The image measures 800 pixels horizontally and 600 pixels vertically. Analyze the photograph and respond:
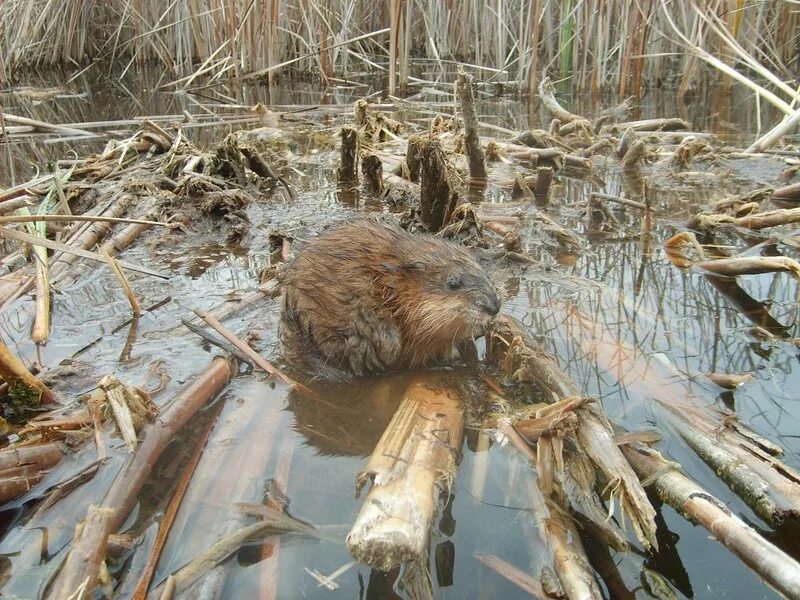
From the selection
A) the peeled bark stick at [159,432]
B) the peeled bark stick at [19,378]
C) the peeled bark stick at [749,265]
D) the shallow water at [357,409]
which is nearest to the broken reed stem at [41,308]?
the shallow water at [357,409]

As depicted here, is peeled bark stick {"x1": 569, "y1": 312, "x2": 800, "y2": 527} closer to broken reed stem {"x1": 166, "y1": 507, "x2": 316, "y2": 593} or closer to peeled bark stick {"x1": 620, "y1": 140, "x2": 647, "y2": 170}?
broken reed stem {"x1": 166, "y1": 507, "x2": 316, "y2": 593}

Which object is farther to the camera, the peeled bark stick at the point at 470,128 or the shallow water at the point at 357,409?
the peeled bark stick at the point at 470,128

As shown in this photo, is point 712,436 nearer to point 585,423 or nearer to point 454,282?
point 585,423

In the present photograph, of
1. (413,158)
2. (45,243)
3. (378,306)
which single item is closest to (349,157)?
→ (413,158)

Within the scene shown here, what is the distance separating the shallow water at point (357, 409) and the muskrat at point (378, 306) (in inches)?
6.3

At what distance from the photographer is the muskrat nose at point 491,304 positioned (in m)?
3.13

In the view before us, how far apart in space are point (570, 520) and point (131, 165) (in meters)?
5.81

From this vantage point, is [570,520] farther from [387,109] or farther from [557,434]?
[387,109]

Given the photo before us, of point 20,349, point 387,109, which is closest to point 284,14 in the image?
point 387,109

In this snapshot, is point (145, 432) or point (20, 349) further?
point (20, 349)

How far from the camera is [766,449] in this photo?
2371 millimetres

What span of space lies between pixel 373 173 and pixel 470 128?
894 millimetres

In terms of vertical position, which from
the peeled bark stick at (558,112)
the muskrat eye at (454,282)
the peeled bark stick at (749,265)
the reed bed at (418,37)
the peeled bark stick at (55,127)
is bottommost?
the peeled bark stick at (749,265)

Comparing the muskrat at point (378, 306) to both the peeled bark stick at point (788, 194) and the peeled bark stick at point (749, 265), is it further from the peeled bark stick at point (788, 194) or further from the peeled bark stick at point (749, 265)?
the peeled bark stick at point (788, 194)
